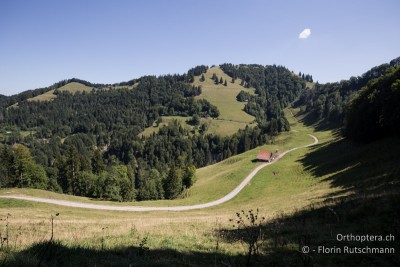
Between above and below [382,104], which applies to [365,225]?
below

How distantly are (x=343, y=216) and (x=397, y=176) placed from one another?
57.7 ft

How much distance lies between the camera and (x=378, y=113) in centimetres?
6494

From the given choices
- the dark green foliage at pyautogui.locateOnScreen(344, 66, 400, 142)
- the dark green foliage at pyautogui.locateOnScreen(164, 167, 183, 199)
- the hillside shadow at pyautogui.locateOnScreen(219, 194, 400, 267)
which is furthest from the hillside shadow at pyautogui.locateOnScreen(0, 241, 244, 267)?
the dark green foliage at pyautogui.locateOnScreen(164, 167, 183, 199)

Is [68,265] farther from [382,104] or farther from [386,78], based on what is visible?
[386,78]

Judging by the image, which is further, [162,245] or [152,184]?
[152,184]

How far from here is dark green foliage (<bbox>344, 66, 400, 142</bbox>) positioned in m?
56.7

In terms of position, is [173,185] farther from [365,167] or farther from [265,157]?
[365,167]

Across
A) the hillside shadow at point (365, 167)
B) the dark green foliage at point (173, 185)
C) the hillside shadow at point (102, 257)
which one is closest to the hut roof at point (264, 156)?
the dark green foliage at point (173, 185)

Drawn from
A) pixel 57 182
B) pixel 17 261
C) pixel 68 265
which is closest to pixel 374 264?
pixel 68 265

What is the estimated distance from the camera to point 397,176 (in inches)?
1096

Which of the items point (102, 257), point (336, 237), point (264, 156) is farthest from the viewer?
point (264, 156)

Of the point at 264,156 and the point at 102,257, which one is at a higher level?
the point at 102,257

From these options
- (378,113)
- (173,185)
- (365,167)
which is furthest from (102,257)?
(173,185)

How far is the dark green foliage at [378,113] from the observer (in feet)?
186
